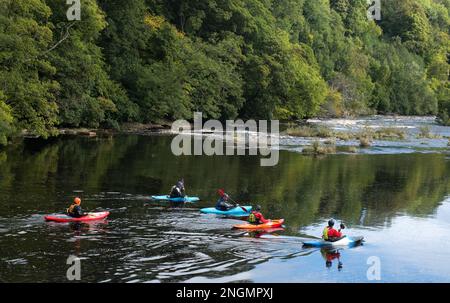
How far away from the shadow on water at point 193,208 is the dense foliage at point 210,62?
7284 mm

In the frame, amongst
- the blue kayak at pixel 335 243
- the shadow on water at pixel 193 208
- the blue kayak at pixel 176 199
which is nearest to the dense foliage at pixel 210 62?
the shadow on water at pixel 193 208

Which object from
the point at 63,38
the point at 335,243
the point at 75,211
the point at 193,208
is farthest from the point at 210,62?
the point at 335,243

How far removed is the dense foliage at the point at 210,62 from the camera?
4972 centimetres

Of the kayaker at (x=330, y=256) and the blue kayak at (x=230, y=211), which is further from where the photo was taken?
the blue kayak at (x=230, y=211)

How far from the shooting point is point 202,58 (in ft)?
255

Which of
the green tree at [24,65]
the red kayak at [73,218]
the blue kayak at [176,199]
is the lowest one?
the red kayak at [73,218]

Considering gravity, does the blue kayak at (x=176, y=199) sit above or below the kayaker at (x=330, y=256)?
above

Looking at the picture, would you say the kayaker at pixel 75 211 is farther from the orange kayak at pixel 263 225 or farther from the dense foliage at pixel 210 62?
the dense foliage at pixel 210 62

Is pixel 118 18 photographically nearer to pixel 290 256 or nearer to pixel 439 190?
pixel 439 190

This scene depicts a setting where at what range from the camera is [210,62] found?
3076 inches
